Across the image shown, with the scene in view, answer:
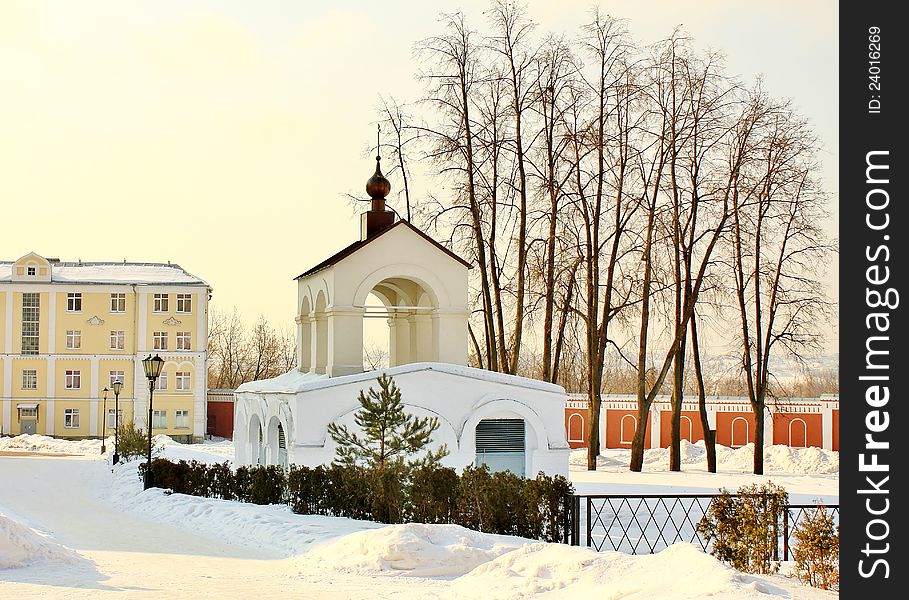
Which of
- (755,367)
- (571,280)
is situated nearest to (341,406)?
(571,280)

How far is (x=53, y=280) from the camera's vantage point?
53.1 metres

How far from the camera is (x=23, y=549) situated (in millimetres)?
12039

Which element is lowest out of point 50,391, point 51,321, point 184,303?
point 50,391

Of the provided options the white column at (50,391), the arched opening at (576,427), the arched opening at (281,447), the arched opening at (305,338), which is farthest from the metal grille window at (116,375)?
the arched opening at (281,447)

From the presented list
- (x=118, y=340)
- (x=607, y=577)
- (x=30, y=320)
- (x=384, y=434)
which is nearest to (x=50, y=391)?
(x=30, y=320)

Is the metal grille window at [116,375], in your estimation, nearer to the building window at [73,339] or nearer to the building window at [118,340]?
the building window at [118,340]

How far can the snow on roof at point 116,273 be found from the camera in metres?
53.7

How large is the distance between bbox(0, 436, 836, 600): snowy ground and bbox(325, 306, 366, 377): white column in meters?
4.17

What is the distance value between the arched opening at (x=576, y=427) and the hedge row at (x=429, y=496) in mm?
23734

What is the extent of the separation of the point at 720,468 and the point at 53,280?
3564 cm

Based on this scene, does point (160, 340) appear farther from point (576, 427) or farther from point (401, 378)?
point (401, 378)

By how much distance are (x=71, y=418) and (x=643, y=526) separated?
42627 millimetres
